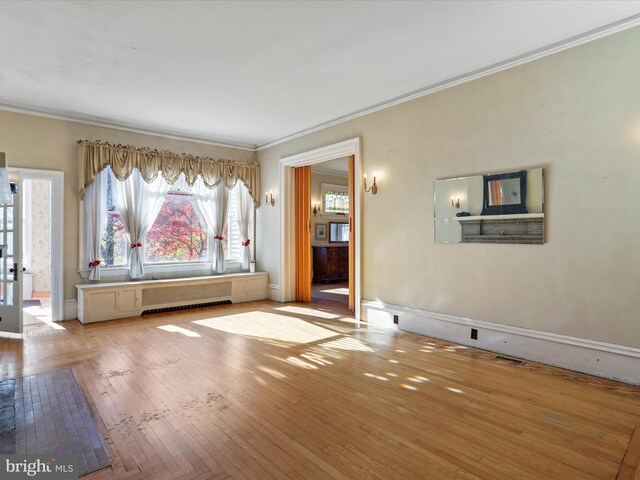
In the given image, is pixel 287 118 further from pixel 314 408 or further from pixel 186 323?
pixel 314 408

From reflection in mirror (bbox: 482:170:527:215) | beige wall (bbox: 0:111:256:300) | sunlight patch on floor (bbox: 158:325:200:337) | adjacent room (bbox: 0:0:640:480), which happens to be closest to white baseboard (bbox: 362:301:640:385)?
adjacent room (bbox: 0:0:640:480)

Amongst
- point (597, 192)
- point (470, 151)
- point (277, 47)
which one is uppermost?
point (277, 47)

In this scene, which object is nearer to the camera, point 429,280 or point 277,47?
point 277,47

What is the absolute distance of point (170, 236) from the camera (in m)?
7.14

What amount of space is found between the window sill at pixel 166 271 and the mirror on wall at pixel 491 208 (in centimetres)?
468

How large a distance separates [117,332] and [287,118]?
13.9 feet

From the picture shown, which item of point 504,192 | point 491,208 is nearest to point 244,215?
point 491,208

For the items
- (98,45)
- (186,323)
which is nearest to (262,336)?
(186,323)

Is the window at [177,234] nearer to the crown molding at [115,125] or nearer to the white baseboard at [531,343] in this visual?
the crown molding at [115,125]

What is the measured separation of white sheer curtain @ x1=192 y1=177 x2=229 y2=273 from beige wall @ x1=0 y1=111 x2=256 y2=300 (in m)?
1.65

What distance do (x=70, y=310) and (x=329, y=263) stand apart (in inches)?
240

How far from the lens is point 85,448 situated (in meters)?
2.37

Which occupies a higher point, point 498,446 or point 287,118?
point 287,118

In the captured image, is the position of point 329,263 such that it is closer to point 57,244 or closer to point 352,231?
point 352,231
